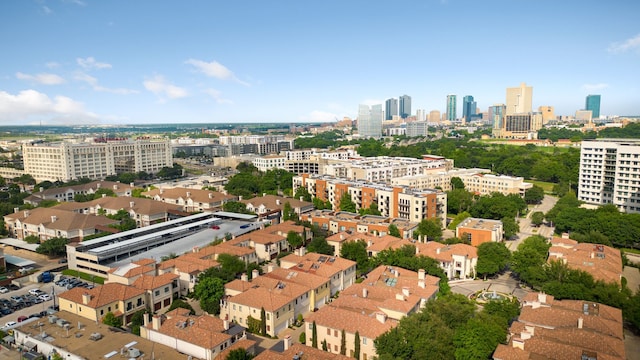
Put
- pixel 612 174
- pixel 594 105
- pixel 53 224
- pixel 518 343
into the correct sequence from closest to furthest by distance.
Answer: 1. pixel 518 343
2. pixel 53 224
3. pixel 612 174
4. pixel 594 105

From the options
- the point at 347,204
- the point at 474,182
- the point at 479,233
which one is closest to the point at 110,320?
the point at 479,233

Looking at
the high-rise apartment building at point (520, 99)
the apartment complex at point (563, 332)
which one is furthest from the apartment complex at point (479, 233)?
the high-rise apartment building at point (520, 99)

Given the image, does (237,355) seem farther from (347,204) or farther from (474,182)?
(474,182)

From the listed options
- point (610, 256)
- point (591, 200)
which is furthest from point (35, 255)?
point (591, 200)

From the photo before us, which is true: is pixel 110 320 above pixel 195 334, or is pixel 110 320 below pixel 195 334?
below

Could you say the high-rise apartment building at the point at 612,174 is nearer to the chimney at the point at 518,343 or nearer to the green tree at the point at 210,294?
the chimney at the point at 518,343

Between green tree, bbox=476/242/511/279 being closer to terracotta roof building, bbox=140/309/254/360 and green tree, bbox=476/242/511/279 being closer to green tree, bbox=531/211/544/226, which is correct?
green tree, bbox=531/211/544/226

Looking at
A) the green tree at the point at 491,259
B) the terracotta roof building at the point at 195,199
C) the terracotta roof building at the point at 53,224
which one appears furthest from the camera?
the terracotta roof building at the point at 195,199

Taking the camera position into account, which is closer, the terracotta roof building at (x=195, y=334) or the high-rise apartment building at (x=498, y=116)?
the terracotta roof building at (x=195, y=334)
